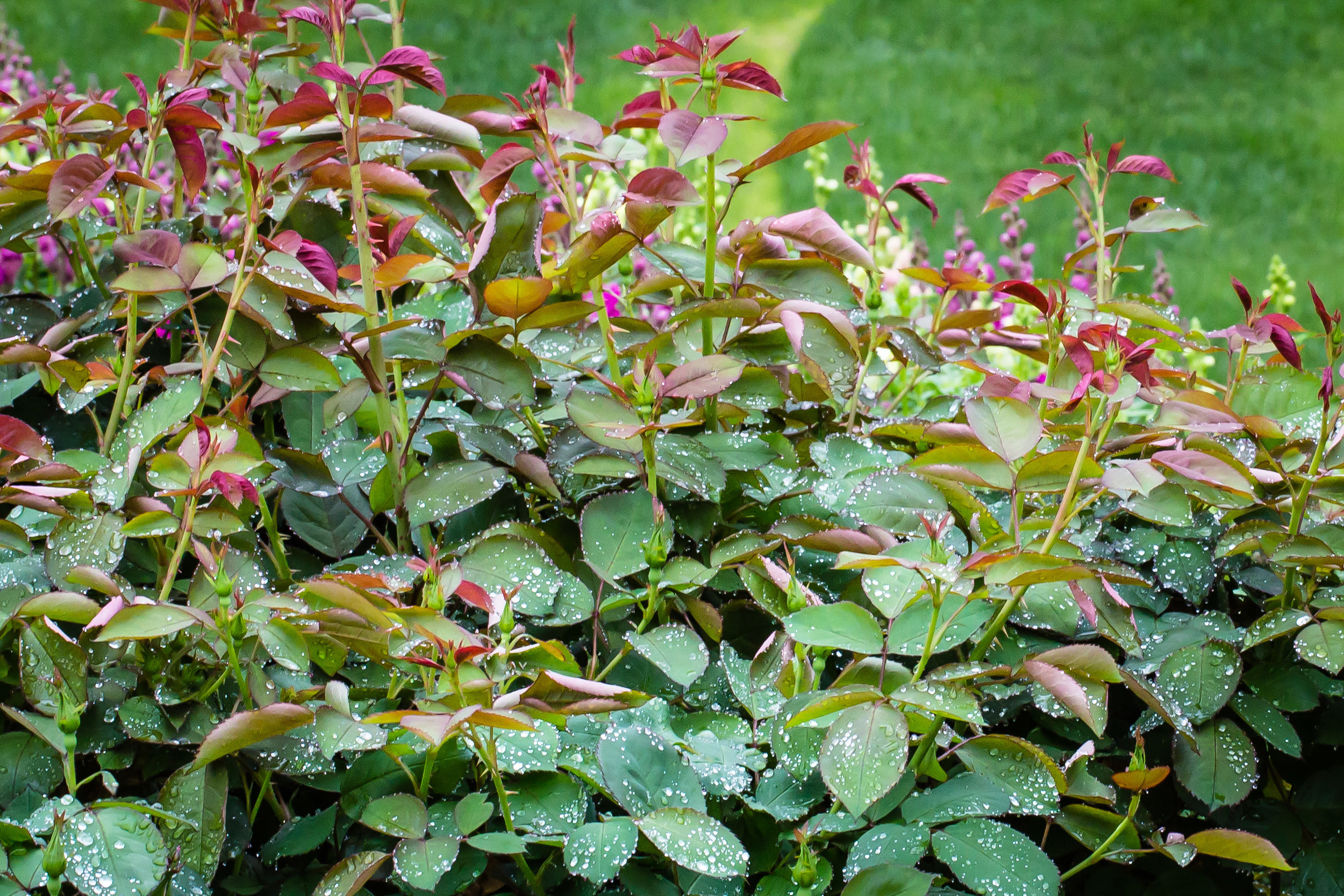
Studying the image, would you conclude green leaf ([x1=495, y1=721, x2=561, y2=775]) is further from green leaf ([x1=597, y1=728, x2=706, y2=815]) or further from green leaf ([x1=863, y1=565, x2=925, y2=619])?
green leaf ([x1=863, y1=565, x2=925, y2=619])

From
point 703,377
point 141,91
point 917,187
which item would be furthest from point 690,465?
point 141,91

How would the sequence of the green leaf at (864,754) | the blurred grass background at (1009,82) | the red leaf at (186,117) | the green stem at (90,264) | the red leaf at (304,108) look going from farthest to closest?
the blurred grass background at (1009,82) → the green stem at (90,264) → the red leaf at (186,117) → the red leaf at (304,108) → the green leaf at (864,754)

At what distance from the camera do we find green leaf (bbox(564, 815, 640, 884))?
67 cm

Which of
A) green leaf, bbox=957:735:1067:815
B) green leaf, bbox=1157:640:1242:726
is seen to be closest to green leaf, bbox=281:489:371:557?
green leaf, bbox=957:735:1067:815

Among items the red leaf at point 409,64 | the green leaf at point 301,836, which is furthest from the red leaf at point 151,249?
the green leaf at point 301,836

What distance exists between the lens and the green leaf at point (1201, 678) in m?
0.84

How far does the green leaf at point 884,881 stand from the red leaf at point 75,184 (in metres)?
0.78

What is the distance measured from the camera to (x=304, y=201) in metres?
1.11

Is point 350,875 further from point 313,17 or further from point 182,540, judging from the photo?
point 313,17

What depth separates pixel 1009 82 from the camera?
562 centimetres

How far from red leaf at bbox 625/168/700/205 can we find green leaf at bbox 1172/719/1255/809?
0.55 meters

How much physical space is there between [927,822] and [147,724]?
20.6 inches

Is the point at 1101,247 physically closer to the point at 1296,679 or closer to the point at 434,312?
the point at 1296,679

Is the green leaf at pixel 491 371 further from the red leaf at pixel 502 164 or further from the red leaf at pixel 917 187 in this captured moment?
the red leaf at pixel 917 187
